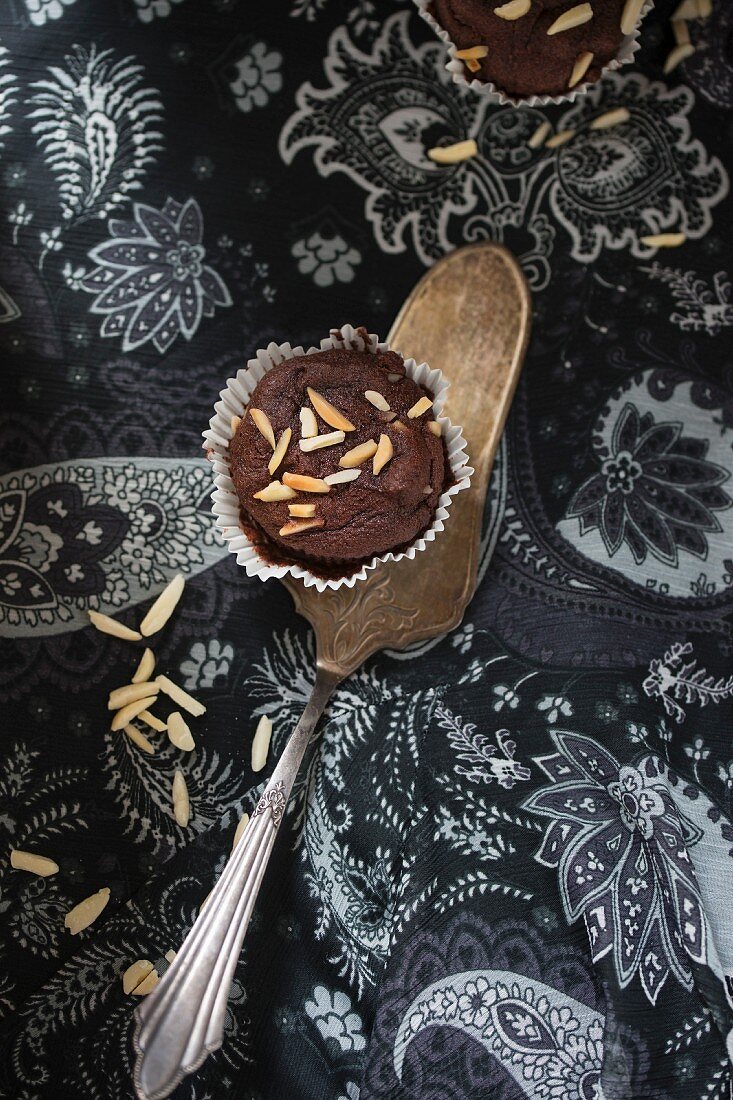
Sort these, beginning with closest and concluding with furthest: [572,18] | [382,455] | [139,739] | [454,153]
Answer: [382,455] → [572,18] → [139,739] → [454,153]

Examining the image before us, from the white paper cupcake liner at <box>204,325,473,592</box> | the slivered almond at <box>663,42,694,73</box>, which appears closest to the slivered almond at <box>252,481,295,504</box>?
the white paper cupcake liner at <box>204,325,473,592</box>

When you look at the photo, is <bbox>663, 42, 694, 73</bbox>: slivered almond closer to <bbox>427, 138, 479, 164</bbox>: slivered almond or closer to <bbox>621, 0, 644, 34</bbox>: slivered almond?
<bbox>621, 0, 644, 34</bbox>: slivered almond

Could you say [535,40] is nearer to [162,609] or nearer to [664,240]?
[664,240]

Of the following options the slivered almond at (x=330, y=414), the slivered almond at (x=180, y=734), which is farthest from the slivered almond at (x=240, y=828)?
the slivered almond at (x=330, y=414)

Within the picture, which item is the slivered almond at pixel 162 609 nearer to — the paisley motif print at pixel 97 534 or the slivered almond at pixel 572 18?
the paisley motif print at pixel 97 534

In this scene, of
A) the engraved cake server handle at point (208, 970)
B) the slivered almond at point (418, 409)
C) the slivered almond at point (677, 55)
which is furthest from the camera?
the slivered almond at point (677, 55)

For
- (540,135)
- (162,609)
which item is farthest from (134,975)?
(540,135)

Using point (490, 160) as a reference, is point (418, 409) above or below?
below
